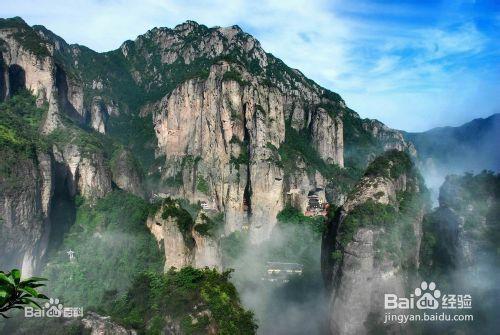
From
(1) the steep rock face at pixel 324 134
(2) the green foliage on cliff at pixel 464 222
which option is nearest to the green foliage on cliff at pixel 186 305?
(2) the green foliage on cliff at pixel 464 222

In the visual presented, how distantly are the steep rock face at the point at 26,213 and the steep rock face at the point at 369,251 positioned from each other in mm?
27157

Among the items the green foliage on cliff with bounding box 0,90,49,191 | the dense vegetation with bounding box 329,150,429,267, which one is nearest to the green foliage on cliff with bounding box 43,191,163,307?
the green foliage on cliff with bounding box 0,90,49,191

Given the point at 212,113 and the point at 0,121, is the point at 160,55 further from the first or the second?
the point at 0,121

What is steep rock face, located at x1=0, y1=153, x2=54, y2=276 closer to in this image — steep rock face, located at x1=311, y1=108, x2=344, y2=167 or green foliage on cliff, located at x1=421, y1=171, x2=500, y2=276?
green foliage on cliff, located at x1=421, y1=171, x2=500, y2=276

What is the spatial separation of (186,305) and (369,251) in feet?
42.2

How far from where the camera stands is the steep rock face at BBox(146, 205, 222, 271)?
44.0m

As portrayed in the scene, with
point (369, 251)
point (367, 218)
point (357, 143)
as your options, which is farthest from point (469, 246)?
point (357, 143)

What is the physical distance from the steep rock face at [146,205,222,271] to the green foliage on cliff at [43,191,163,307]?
1572 mm

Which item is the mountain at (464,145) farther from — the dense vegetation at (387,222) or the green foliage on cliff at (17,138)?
the green foliage on cliff at (17,138)

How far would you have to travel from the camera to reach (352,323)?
31766 mm

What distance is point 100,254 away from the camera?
167 ft

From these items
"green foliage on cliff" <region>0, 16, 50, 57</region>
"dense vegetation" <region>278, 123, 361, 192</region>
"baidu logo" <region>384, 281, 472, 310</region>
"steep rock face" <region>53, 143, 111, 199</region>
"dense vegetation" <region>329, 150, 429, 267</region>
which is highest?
"green foliage on cliff" <region>0, 16, 50, 57</region>

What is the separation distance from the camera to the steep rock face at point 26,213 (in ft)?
130

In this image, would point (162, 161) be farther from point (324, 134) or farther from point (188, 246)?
point (188, 246)
